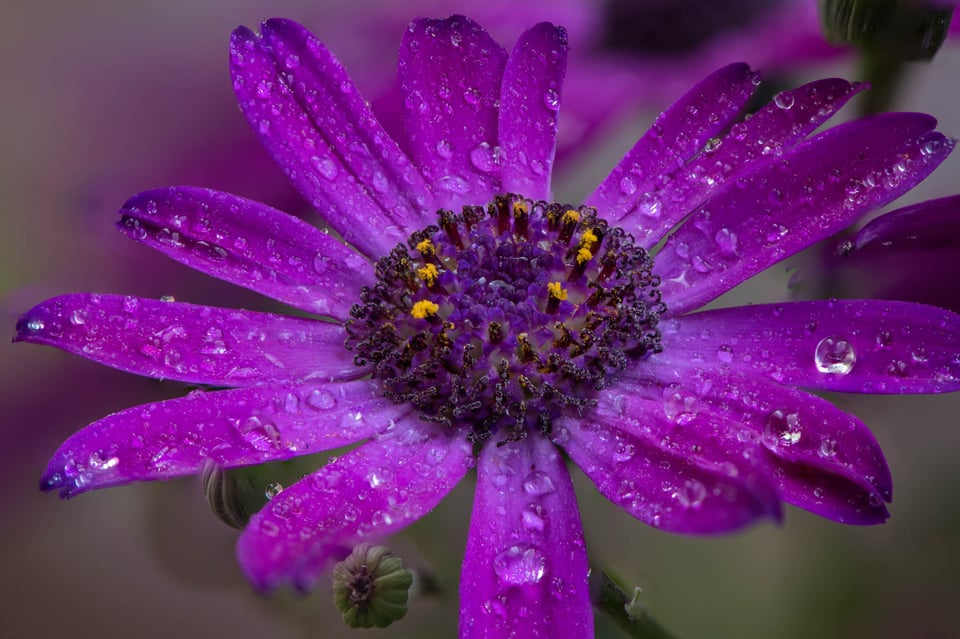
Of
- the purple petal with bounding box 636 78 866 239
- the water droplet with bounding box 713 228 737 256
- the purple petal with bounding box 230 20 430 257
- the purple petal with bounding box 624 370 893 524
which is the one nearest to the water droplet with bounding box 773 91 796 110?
the purple petal with bounding box 636 78 866 239

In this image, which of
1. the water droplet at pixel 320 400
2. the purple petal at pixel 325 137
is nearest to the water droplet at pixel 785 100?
the purple petal at pixel 325 137

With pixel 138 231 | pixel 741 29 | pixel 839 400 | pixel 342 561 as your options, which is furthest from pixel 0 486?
pixel 741 29

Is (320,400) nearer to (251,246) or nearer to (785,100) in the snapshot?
(251,246)

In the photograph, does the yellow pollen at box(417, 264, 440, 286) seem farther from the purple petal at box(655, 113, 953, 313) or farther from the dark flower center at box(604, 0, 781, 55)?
the dark flower center at box(604, 0, 781, 55)

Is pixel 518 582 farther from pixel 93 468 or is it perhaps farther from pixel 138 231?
pixel 138 231

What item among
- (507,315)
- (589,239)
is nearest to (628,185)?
(589,239)

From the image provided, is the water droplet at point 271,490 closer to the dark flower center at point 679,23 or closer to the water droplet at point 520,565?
the water droplet at point 520,565
